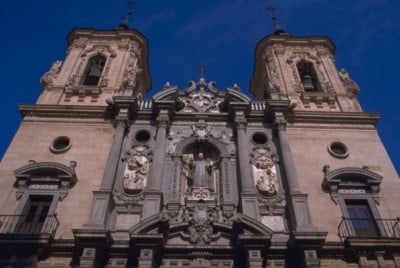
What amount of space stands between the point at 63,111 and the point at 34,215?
574 centimetres

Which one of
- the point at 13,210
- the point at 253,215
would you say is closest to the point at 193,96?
the point at 253,215

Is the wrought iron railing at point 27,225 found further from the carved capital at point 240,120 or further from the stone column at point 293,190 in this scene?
the carved capital at point 240,120

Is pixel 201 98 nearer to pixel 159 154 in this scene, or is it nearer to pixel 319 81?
pixel 159 154

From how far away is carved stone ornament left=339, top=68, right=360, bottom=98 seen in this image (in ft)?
70.7

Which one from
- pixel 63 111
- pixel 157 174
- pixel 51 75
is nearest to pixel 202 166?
pixel 157 174

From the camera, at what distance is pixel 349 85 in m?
22.0

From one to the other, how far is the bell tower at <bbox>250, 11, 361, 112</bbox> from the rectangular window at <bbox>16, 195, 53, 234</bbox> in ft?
35.4

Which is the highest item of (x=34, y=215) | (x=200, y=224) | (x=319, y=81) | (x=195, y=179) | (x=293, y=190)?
(x=319, y=81)

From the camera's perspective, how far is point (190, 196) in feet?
51.1

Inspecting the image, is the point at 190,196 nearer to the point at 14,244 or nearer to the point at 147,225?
the point at 147,225

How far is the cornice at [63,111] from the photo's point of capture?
19.1 metres

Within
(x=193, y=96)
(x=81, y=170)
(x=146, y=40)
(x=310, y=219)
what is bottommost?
(x=310, y=219)

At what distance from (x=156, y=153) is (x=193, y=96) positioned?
468cm

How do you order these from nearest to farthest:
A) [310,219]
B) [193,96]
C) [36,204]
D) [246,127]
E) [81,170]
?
[310,219] < [36,204] < [81,170] < [246,127] < [193,96]
